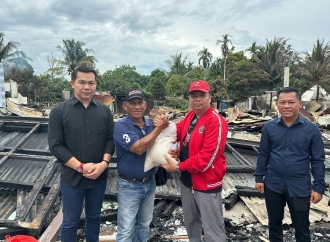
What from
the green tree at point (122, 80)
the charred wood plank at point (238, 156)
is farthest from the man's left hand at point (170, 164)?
the green tree at point (122, 80)

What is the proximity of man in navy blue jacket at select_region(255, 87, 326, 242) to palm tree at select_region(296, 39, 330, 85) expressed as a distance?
24.3 metres

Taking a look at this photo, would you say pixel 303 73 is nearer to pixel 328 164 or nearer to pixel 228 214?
pixel 328 164

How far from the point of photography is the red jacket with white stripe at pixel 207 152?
2.30 metres

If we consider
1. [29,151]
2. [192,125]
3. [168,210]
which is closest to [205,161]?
[192,125]

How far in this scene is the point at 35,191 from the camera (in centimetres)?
366

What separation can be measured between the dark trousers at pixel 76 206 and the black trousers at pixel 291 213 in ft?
5.91

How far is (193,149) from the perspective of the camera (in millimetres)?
2436

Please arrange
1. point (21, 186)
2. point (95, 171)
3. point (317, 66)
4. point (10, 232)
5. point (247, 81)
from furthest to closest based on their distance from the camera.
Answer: point (247, 81) → point (317, 66) → point (21, 186) → point (10, 232) → point (95, 171)

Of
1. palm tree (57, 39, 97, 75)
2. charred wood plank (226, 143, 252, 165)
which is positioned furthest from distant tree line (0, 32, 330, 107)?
charred wood plank (226, 143, 252, 165)

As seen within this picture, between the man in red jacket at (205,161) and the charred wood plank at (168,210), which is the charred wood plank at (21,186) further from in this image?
the man in red jacket at (205,161)

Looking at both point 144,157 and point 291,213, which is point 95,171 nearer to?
point 144,157

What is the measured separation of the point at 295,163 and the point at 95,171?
1973 millimetres

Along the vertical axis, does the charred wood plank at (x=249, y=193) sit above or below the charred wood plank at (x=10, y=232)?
above

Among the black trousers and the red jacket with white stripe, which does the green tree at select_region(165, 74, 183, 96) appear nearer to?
the black trousers
